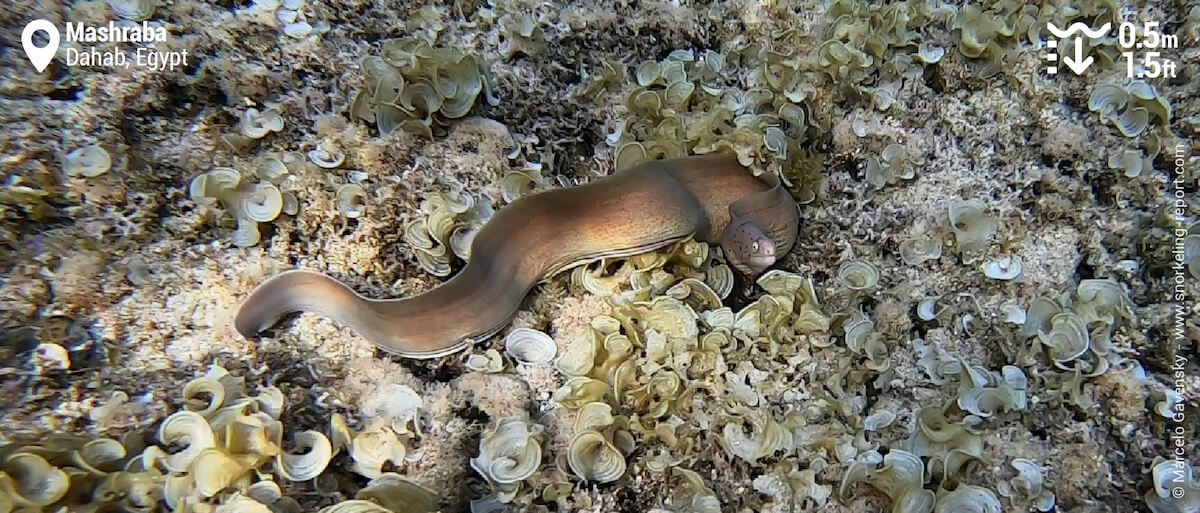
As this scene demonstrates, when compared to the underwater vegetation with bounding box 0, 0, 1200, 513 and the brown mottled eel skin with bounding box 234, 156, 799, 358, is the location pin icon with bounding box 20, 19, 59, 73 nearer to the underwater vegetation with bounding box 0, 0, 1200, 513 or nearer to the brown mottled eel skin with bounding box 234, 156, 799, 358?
the underwater vegetation with bounding box 0, 0, 1200, 513

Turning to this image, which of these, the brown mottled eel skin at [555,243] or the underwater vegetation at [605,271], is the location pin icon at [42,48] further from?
the brown mottled eel skin at [555,243]

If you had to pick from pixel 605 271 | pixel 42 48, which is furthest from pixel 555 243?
pixel 42 48

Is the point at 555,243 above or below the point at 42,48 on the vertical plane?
below

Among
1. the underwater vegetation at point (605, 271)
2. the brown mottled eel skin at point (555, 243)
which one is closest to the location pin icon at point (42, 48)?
the underwater vegetation at point (605, 271)

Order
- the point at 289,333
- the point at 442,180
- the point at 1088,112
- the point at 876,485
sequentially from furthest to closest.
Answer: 1. the point at 1088,112
2. the point at 442,180
3. the point at 289,333
4. the point at 876,485

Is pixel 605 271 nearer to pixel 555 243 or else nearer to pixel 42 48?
pixel 555 243

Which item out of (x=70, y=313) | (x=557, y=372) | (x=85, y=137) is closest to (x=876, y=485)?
(x=557, y=372)

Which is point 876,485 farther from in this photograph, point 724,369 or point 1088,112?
point 1088,112
